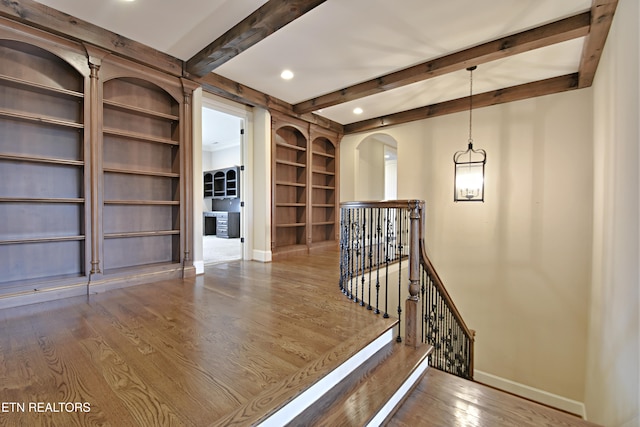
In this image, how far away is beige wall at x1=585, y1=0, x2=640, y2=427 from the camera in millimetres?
1878

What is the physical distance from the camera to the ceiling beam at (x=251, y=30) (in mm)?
2246

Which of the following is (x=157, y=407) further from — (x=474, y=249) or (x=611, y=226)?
(x=474, y=249)

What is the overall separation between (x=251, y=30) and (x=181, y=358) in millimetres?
2602

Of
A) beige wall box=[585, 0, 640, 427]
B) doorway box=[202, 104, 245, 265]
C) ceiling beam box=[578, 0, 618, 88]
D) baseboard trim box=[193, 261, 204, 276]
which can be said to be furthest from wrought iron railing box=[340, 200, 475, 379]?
doorway box=[202, 104, 245, 265]

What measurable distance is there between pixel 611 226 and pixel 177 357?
367 cm

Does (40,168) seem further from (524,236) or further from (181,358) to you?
(524,236)

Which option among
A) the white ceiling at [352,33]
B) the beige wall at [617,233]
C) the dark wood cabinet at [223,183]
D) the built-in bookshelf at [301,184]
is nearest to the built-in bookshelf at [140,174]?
the white ceiling at [352,33]

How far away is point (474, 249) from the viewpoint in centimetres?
460

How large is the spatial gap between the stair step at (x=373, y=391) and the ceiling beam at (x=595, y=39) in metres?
2.99

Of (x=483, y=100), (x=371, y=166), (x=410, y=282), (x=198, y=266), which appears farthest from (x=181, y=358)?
(x=371, y=166)

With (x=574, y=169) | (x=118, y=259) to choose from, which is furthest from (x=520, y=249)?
(x=118, y=259)

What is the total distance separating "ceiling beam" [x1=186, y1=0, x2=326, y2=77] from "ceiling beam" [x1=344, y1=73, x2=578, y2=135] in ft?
10.9

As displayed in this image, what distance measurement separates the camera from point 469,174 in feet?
15.6

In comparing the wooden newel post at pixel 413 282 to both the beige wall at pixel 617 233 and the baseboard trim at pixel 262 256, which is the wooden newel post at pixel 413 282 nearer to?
the beige wall at pixel 617 233
